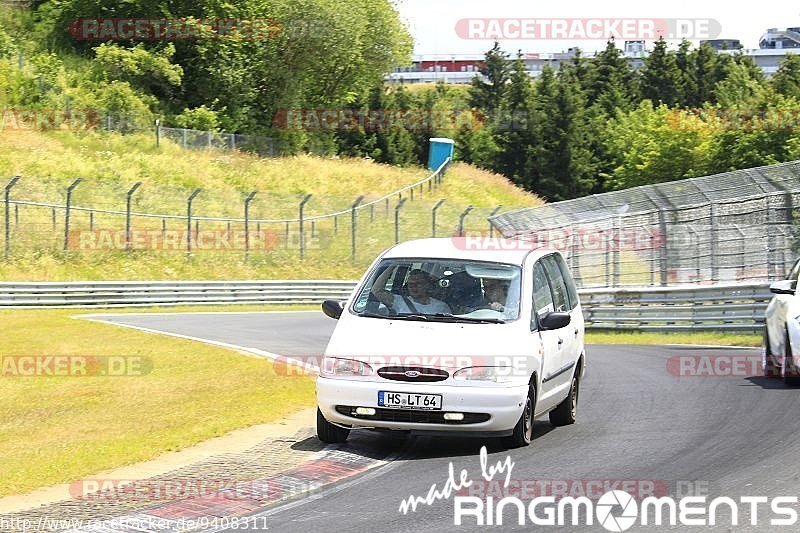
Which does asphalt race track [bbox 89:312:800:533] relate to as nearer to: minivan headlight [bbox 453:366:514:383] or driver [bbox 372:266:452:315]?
minivan headlight [bbox 453:366:514:383]

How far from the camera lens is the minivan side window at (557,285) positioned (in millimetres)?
11886

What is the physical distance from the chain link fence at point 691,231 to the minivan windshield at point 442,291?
1657 centimetres

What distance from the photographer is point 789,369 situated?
14.1 meters

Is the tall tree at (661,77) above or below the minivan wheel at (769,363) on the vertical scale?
above

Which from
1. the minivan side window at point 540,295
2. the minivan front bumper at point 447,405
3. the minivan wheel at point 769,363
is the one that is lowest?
the minivan wheel at point 769,363

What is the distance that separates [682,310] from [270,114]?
47288mm

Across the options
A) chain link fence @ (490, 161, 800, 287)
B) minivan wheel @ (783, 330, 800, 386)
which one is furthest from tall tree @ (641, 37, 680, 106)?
minivan wheel @ (783, 330, 800, 386)

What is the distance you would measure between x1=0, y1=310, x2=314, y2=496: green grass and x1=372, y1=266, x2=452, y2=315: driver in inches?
90.5

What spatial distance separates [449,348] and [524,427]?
38.5 inches

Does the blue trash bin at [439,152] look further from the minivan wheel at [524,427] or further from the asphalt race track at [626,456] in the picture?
the minivan wheel at [524,427]

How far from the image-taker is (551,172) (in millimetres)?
91438

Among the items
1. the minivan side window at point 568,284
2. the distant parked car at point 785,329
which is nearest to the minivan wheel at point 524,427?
the minivan side window at point 568,284

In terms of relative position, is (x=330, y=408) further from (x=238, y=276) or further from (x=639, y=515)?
(x=238, y=276)

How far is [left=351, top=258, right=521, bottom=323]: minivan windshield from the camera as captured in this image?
420 inches
